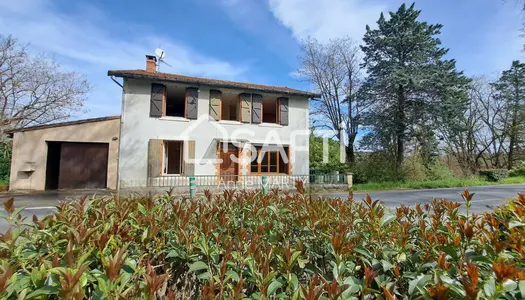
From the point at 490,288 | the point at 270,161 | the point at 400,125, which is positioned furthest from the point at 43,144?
the point at 400,125

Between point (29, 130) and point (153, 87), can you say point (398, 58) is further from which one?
point (29, 130)

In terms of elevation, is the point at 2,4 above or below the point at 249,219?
above

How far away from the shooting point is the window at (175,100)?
14.6 metres

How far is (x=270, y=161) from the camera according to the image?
15352 millimetres

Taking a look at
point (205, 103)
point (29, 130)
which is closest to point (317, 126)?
point (205, 103)

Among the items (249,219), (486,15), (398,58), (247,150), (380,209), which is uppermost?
(398,58)

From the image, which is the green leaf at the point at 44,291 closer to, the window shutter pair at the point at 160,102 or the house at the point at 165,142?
the house at the point at 165,142

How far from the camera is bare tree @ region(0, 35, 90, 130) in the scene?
18016mm

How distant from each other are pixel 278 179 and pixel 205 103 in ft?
20.3

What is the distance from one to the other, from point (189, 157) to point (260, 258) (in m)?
12.9

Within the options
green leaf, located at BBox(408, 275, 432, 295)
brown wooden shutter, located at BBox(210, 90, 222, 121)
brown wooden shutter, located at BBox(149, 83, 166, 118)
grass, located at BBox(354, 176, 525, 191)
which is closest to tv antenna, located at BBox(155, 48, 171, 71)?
brown wooden shutter, located at BBox(149, 83, 166, 118)

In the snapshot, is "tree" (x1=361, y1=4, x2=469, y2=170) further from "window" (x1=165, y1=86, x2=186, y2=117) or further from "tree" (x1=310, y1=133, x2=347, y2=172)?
"window" (x1=165, y1=86, x2=186, y2=117)

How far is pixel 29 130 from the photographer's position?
12.9 meters

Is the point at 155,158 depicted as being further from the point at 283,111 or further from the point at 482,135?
the point at 482,135
